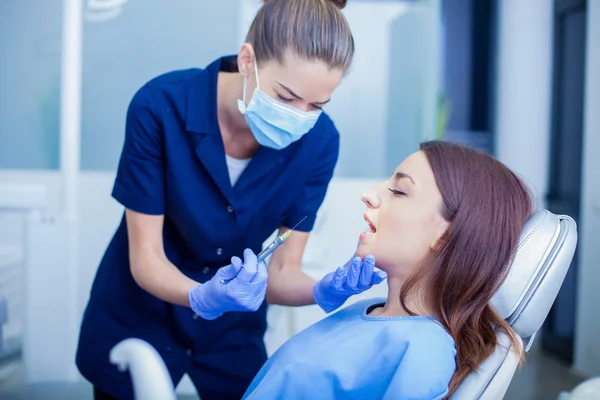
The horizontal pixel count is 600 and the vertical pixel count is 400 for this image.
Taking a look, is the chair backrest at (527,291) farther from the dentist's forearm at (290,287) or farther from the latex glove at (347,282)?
the dentist's forearm at (290,287)

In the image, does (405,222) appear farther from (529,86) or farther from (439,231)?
(529,86)

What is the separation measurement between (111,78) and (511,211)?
5.62ft

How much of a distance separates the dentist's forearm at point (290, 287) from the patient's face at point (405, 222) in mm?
257

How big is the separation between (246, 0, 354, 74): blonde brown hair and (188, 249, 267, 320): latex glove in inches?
16.2

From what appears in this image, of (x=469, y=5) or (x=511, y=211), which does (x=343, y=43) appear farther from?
(x=469, y=5)

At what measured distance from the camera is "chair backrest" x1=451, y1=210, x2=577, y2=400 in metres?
1.08

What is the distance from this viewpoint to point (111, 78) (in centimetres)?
238

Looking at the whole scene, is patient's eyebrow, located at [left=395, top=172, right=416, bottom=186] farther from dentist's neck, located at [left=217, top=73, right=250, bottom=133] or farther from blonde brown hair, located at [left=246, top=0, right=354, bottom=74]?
dentist's neck, located at [left=217, top=73, right=250, bottom=133]

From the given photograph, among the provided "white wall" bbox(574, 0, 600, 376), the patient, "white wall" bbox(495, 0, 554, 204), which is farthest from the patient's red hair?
"white wall" bbox(495, 0, 554, 204)

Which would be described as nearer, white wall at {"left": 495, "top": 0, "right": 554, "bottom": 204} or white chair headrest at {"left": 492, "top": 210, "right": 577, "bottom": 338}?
white chair headrest at {"left": 492, "top": 210, "right": 577, "bottom": 338}

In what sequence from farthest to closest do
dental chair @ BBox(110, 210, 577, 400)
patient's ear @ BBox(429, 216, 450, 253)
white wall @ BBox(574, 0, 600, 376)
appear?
white wall @ BBox(574, 0, 600, 376)
patient's ear @ BBox(429, 216, 450, 253)
dental chair @ BBox(110, 210, 577, 400)

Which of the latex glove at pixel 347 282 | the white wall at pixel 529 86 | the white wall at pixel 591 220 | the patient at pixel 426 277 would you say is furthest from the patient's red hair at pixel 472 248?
the white wall at pixel 529 86

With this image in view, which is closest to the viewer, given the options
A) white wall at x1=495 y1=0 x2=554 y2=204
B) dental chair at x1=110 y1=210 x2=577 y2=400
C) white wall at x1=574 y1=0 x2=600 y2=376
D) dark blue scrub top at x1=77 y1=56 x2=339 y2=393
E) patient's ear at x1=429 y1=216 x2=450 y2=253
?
dental chair at x1=110 y1=210 x2=577 y2=400

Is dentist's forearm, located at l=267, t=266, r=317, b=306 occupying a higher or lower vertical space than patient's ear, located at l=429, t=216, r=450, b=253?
lower
